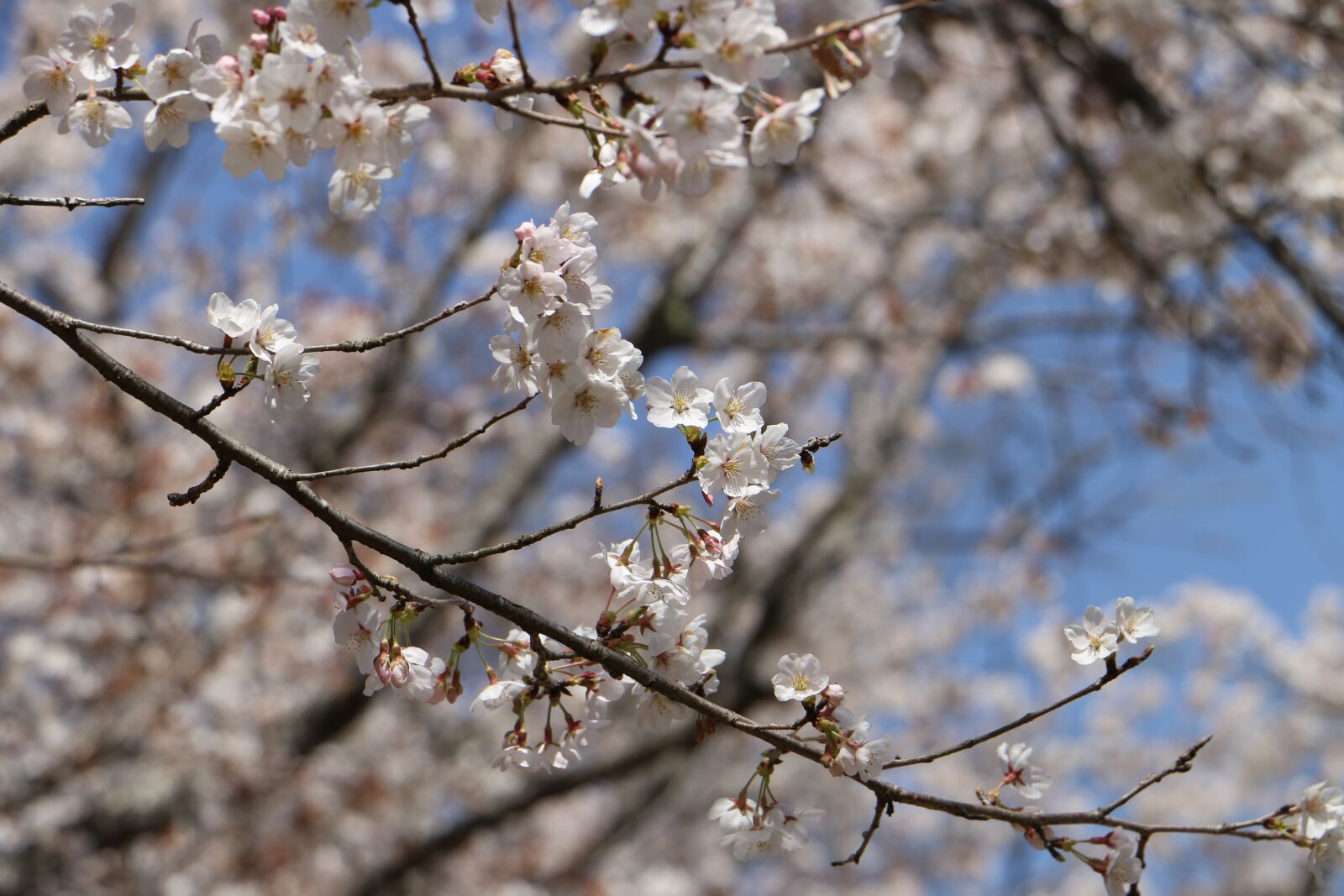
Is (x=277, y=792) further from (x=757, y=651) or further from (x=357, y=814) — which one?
(x=757, y=651)

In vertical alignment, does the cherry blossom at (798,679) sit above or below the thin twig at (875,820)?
above

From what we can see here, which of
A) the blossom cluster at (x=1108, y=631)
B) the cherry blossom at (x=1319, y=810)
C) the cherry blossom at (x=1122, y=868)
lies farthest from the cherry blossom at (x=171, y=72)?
the cherry blossom at (x=1319, y=810)

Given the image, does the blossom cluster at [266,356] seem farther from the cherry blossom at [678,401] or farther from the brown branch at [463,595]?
the cherry blossom at [678,401]

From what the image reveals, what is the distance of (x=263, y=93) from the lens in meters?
1.24

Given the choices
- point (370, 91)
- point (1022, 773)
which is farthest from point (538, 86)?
point (1022, 773)

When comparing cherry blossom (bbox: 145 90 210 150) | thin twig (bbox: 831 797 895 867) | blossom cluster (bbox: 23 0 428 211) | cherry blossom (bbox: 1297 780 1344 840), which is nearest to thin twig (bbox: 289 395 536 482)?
blossom cluster (bbox: 23 0 428 211)

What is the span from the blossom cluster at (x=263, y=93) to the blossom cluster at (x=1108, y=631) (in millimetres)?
1152

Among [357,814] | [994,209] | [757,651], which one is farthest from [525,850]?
[994,209]

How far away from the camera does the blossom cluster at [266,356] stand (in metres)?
1.38

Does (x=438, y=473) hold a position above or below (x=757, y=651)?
above

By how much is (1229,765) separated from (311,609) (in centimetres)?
1342

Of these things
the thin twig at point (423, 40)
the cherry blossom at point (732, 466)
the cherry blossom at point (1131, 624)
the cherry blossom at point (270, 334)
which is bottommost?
the cherry blossom at point (1131, 624)

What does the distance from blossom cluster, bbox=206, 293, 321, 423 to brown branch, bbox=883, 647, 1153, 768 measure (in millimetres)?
917

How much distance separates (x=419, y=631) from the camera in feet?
17.9
